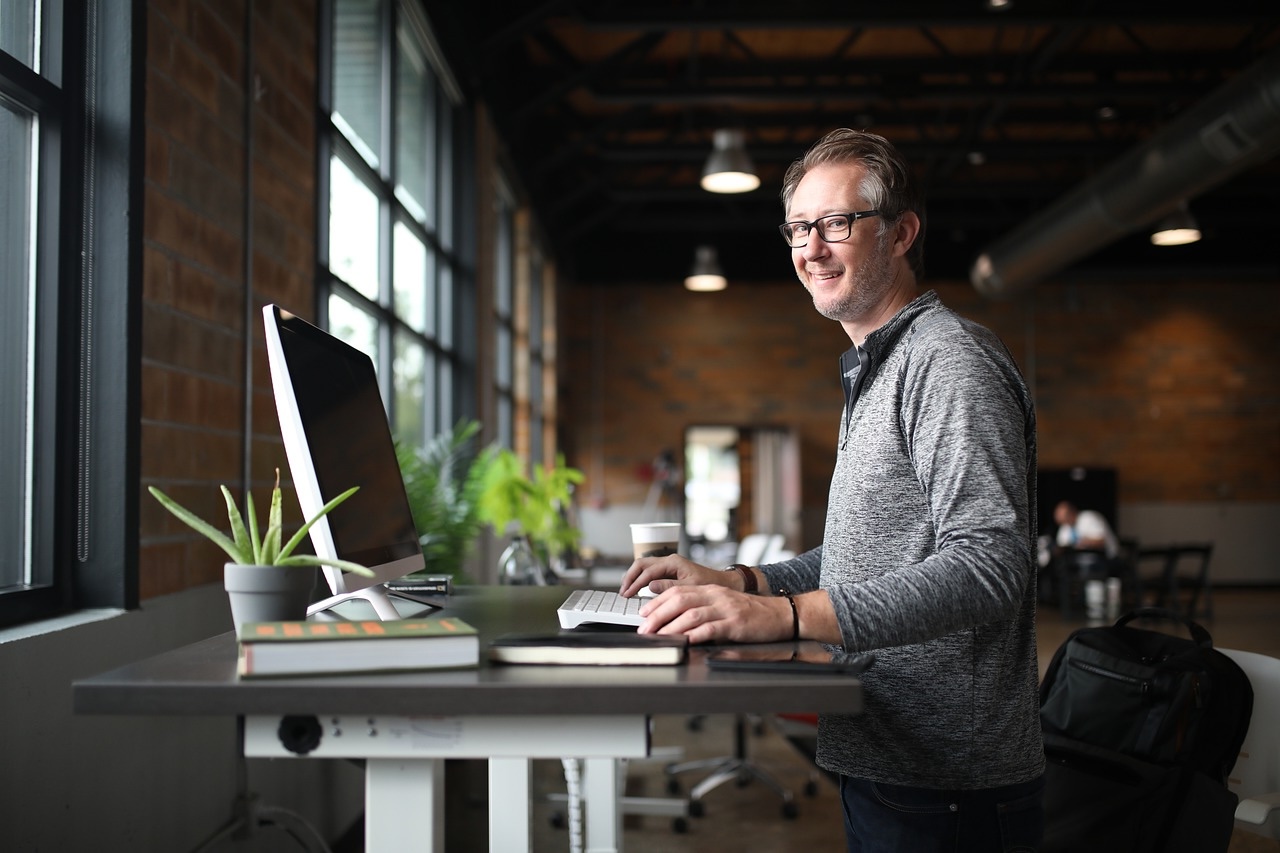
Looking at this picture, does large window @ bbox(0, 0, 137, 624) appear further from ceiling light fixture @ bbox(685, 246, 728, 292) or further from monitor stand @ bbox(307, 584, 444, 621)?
ceiling light fixture @ bbox(685, 246, 728, 292)

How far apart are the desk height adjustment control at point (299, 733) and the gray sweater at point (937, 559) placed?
1.93 ft

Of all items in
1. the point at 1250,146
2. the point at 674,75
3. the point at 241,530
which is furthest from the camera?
the point at 674,75

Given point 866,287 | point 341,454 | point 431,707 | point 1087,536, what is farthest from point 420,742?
point 1087,536

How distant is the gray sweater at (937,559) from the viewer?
1257 millimetres

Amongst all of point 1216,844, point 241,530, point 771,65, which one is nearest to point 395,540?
point 241,530

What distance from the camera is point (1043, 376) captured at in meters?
13.1

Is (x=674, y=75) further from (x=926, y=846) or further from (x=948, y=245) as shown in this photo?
(x=926, y=846)

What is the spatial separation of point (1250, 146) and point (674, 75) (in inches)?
160

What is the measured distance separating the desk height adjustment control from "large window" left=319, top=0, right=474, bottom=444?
102 inches

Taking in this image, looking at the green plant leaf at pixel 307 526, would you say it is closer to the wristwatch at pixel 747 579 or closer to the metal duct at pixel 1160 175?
the wristwatch at pixel 747 579

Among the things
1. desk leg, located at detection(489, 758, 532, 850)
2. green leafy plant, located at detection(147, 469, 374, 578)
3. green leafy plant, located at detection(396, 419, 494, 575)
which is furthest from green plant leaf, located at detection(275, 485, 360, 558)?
green leafy plant, located at detection(396, 419, 494, 575)

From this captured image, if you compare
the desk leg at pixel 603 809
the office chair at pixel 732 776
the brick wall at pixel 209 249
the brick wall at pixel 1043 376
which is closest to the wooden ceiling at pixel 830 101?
the brick wall at pixel 1043 376

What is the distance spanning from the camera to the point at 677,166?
1012cm

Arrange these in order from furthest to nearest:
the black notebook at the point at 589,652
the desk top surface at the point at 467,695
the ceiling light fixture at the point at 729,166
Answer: the ceiling light fixture at the point at 729,166 → the black notebook at the point at 589,652 → the desk top surface at the point at 467,695
